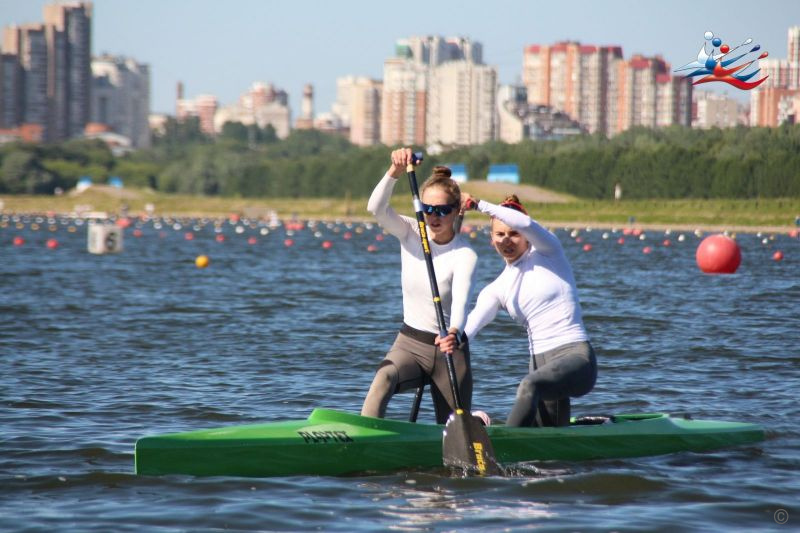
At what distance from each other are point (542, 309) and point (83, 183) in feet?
453

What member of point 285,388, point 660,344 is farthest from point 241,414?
point 660,344

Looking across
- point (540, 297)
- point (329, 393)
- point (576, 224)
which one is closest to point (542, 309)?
point (540, 297)

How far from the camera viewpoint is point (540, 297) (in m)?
8.20

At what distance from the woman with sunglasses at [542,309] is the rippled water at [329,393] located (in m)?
0.78

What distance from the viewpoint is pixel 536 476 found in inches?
340

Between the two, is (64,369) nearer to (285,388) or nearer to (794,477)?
(285,388)

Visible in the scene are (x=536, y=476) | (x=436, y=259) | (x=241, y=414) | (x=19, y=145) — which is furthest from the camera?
(x=19, y=145)

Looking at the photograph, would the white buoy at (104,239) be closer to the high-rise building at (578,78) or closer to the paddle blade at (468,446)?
the paddle blade at (468,446)

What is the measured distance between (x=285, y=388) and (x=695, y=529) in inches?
256

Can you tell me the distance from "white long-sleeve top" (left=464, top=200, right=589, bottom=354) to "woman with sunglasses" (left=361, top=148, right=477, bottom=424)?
282mm

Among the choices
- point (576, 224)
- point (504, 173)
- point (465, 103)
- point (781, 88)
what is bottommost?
point (576, 224)

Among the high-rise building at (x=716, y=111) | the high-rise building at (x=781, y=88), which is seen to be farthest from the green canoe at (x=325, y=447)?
the high-rise building at (x=716, y=111)

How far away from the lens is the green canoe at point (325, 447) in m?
8.35

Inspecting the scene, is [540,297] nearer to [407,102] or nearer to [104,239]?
[104,239]
